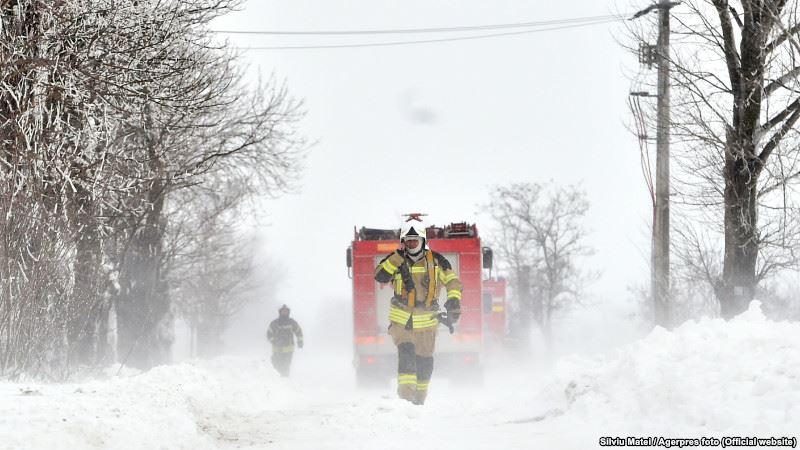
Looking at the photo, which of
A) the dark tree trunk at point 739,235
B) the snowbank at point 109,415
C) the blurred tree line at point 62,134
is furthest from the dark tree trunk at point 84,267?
the dark tree trunk at point 739,235

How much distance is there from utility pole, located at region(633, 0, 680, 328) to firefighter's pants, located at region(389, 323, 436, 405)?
794cm

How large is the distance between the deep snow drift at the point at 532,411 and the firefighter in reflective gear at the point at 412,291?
0.58 metres

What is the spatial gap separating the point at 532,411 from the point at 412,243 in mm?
2141

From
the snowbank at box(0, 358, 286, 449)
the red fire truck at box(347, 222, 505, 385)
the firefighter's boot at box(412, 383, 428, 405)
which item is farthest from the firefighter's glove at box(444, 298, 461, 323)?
the red fire truck at box(347, 222, 505, 385)

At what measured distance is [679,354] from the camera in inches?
324

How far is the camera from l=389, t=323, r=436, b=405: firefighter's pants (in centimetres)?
1065

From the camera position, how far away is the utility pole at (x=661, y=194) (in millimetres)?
17297

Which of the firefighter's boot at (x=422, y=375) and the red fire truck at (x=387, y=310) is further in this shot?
the red fire truck at (x=387, y=310)

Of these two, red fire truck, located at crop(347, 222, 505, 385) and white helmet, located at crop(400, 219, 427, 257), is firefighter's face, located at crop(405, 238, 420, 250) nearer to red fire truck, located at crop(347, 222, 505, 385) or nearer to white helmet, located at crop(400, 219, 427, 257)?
white helmet, located at crop(400, 219, 427, 257)

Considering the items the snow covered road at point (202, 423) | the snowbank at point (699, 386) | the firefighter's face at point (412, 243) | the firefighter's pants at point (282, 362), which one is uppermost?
the firefighter's face at point (412, 243)

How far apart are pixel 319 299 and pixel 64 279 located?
118 m

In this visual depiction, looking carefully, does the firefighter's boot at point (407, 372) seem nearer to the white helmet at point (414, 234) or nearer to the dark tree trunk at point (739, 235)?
the white helmet at point (414, 234)

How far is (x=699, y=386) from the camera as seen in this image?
6859 millimetres

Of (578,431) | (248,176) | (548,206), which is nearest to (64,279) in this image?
(578,431)
